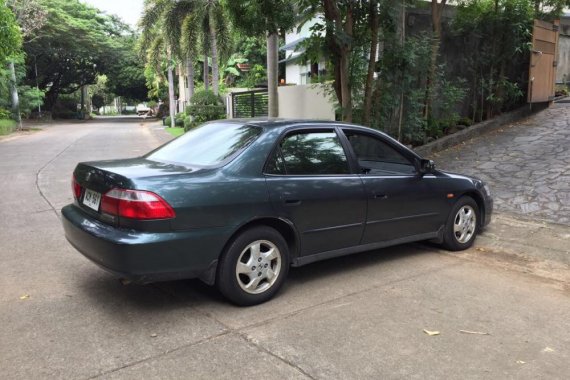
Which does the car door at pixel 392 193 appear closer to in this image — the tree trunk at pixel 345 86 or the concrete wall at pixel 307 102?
the tree trunk at pixel 345 86

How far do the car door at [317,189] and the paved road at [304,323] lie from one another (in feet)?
1.64

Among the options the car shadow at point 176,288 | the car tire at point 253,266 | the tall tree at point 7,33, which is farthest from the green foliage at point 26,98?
the car tire at point 253,266

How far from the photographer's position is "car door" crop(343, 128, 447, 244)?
16.7 ft

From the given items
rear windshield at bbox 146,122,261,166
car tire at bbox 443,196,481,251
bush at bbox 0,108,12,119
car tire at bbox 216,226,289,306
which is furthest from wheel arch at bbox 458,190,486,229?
bush at bbox 0,108,12,119

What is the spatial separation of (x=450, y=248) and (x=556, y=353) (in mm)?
2439

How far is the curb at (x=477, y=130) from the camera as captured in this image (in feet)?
36.4

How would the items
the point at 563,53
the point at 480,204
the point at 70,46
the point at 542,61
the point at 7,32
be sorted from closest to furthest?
1. the point at 480,204
2. the point at 542,61
3. the point at 7,32
4. the point at 563,53
5. the point at 70,46

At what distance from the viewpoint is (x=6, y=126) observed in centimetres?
2739

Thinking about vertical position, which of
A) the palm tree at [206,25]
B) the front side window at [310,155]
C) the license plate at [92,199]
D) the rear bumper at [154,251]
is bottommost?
the rear bumper at [154,251]

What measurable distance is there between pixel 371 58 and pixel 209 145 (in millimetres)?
5411

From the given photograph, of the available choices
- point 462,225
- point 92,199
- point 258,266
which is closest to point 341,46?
point 462,225

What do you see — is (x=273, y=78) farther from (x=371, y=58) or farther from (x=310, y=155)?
(x=310, y=155)

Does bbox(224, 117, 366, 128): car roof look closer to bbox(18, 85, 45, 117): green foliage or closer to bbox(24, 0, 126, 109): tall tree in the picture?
bbox(18, 85, 45, 117): green foliage

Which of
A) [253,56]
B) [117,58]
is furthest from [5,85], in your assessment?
[117,58]
